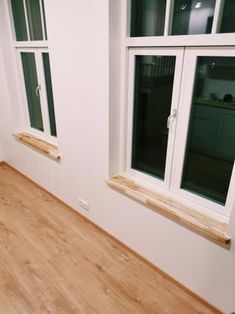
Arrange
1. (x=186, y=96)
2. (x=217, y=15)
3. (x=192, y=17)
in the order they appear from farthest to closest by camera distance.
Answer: (x=186, y=96)
(x=192, y=17)
(x=217, y=15)

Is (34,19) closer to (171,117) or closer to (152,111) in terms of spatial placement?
(152,111)

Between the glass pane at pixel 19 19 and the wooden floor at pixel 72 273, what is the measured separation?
6.33 ft

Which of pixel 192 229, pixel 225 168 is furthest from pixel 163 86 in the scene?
pixel 192 229

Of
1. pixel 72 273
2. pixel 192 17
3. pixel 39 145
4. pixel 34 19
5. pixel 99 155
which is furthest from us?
pixel 39 145

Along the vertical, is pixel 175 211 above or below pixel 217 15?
below

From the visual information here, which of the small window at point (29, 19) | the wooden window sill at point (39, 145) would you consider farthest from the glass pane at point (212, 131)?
the small window at point (29, 19)

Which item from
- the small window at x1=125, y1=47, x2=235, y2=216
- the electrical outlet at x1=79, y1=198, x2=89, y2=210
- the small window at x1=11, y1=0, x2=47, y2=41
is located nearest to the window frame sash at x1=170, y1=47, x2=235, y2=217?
the small window at x1=125, y1=47, x2=235, y2=216

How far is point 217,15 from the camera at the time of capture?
113 centimetres

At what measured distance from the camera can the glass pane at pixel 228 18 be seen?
43.9 inches

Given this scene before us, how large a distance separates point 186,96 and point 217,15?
43 cm

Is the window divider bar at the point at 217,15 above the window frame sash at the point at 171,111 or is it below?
above

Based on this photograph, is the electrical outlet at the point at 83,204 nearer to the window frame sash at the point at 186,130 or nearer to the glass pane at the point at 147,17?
the window frame sash at the point at 186,130

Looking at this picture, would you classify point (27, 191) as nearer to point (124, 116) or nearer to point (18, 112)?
point (18, 112)

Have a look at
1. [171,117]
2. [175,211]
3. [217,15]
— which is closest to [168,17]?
[217,15]
